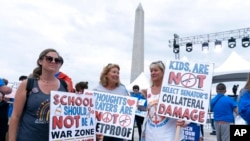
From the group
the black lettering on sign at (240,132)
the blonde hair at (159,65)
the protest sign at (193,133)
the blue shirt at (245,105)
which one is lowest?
the protest sign at (193,133)

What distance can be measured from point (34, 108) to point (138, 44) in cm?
2005

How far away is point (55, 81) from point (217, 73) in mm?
13457

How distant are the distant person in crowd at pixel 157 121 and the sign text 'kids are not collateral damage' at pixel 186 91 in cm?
9

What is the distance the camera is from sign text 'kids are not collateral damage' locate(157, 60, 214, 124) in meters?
3.33

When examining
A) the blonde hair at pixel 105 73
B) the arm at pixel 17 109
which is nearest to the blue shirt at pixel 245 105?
the arm at pixel 17 109

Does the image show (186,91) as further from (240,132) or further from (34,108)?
(34,108)

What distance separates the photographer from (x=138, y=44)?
22375 millimetres

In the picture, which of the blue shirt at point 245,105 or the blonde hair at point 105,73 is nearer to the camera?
the blue shirt at point 245,105

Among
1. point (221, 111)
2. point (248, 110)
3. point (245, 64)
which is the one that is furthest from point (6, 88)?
point (245, 64)

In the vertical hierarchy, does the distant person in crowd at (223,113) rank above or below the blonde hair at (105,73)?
below

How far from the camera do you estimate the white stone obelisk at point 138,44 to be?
22.3 metres

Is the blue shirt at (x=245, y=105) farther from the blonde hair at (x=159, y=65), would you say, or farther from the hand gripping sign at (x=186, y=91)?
the blonde hair at (x=159, y=65)

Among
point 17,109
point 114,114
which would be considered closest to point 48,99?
point 17,109

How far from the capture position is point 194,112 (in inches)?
131
